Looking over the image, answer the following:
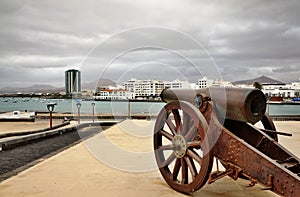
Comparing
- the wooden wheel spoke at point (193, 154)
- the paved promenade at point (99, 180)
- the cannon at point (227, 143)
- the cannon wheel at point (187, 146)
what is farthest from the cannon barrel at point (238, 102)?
the paved promenade at point (99, 180)

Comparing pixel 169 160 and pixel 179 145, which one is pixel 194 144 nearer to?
pixel 179 145

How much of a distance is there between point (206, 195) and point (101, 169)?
229 cm

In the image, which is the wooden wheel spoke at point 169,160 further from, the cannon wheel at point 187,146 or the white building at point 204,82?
the white building at point 204,82

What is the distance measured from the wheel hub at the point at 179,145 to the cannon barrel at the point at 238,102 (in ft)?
1.81

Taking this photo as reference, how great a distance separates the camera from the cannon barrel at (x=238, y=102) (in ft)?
12.0

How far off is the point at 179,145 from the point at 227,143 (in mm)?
706

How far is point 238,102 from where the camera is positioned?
3715mm

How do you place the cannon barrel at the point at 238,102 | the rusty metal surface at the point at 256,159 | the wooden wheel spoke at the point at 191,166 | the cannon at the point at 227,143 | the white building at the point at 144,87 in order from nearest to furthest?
the rusty metal surface at the point at 256,159
the cannon at the point at 227,143
the cannon barrel at the point at 238,102
the wooden wheel spoke at the point at 191,166
the white building at the point at 144,87

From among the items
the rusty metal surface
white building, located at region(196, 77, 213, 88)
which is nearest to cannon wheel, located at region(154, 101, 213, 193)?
the rusty metal surface

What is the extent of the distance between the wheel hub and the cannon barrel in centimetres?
55

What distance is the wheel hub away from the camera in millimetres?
4088

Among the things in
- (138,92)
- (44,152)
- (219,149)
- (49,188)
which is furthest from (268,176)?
(44,152)

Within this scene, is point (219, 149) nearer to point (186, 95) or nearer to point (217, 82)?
point (186, 95)

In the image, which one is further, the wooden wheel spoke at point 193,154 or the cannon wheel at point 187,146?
the wooden wheel spoke at point 193,154
